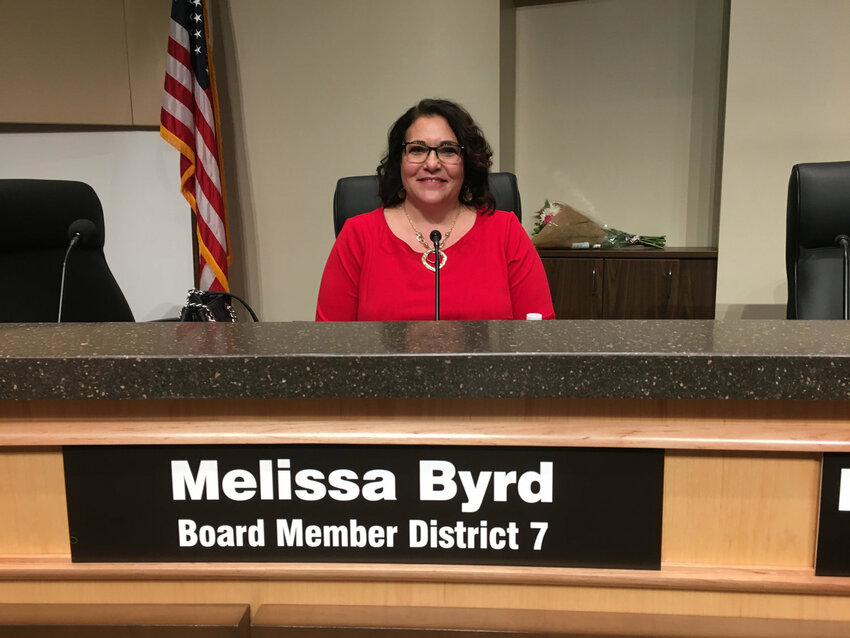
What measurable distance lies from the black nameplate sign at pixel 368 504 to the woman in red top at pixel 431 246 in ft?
3.82

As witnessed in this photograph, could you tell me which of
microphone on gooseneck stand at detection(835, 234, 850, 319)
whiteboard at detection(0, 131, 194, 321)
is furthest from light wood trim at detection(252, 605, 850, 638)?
whiteboard at detection(0, 131, 194, 321)

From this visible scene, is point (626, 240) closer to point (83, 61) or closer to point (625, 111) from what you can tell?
point (625, 111)

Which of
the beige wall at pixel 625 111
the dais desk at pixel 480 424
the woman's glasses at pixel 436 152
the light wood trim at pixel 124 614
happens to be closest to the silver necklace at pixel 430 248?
the woman's glasses at pixel 436 152

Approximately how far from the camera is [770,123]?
317cm

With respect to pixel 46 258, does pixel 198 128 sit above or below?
above

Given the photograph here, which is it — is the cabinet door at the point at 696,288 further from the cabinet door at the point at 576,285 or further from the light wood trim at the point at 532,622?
the light wood trim at the point at 532,622

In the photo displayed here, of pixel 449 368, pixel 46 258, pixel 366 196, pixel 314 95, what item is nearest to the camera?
pixel 449 368

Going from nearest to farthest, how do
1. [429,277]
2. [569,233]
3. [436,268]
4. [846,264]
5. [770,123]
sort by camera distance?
[436,268] < [846,264] < [429,277] < [770,123] < [569,233]

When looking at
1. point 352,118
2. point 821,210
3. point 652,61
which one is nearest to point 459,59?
point 352,118

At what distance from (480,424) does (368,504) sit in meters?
0.13

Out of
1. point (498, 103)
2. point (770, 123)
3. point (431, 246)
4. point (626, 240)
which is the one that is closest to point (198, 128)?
point (498, 103)

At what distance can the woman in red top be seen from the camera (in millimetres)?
1884

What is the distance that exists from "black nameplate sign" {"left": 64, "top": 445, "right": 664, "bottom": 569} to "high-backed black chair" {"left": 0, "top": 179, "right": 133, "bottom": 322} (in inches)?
58.8

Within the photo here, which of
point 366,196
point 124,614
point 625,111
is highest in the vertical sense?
point 625,111
